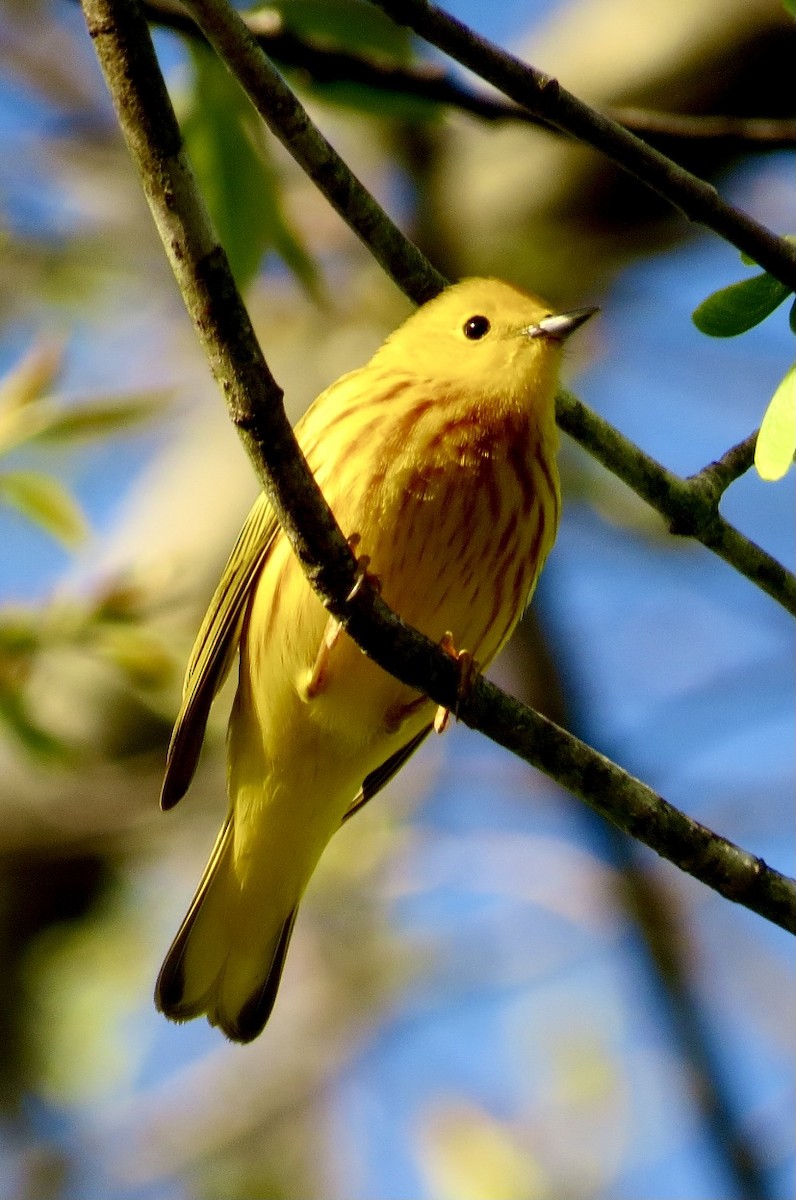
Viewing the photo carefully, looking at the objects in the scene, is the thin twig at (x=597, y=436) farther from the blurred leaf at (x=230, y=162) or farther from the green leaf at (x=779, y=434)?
the green leaf at (x=779, y=434)

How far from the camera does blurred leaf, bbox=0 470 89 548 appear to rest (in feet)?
10.9

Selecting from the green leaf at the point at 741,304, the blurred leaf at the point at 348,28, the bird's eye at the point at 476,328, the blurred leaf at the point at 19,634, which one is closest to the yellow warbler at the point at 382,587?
the bird's eye at the point at 476,328

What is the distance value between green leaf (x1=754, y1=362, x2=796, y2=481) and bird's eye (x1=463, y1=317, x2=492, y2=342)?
6.19ft

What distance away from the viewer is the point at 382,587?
11.4 feet

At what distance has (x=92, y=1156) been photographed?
25.5ft

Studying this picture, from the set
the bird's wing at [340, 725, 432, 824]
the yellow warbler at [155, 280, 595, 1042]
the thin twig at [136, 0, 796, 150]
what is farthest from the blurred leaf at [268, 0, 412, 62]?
the bird's wing at [340, 725, 432, 824]

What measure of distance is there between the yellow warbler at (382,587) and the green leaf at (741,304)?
1.12 metres

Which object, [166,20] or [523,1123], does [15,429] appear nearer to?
[166,20]

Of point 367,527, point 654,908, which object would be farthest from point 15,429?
point 654,908

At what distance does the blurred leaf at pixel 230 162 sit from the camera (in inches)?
124

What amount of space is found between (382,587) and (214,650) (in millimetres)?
529

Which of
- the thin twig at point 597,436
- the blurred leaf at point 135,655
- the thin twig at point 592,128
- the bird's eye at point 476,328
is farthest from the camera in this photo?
the bird's eye at point 476,328

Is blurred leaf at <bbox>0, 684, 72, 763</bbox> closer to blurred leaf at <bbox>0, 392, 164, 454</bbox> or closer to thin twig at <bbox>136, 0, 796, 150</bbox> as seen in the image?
blurred leaf at <bbox>0, 392, 164, 454</bbox>

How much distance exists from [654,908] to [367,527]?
120 inches
